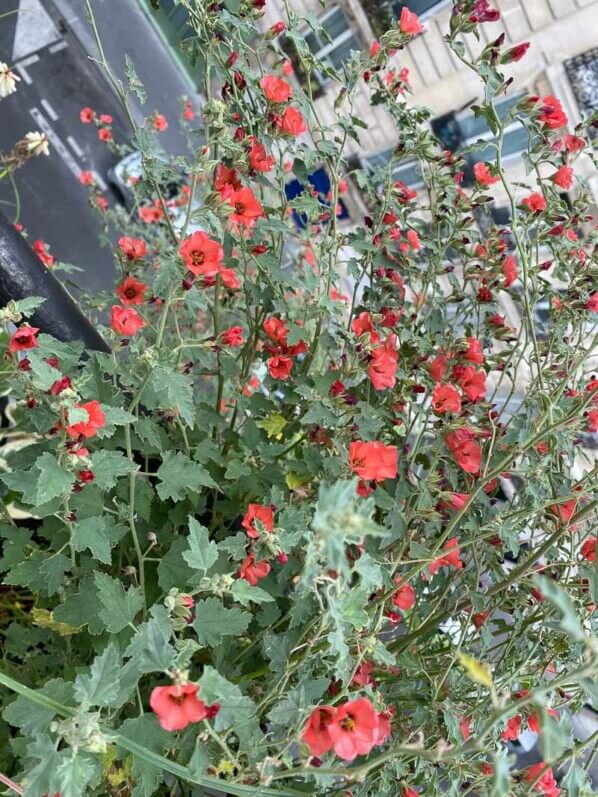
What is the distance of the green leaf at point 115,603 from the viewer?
0.64 metres

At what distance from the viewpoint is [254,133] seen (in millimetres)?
827

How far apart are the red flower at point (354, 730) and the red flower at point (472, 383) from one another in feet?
1.49

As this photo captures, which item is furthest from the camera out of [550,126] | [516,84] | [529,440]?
[516,84]

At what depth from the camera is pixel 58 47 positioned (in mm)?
2303

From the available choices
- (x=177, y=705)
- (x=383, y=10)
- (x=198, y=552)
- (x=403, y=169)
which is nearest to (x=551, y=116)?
(x=198, y=552)

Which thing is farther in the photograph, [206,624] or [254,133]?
[254,133]

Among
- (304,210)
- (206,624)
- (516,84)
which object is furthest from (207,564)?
(516,84)

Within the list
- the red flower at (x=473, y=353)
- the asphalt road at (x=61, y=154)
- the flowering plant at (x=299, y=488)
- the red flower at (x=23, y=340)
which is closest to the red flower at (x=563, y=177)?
the flowering plant at (x=299, y=488)

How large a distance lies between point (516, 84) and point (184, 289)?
1518 mm

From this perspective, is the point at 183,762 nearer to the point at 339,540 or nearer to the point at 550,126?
the point at 339,540

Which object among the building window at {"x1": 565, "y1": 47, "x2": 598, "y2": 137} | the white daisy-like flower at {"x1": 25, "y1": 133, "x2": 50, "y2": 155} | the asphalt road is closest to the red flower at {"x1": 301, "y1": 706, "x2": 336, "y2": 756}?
the white daisy-like flower at {"x1": 25, "y1": 133, "x2": 50, "y2": 155}

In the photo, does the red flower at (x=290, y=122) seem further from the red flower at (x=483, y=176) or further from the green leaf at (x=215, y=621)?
the green leaf at (x=215, y=621)

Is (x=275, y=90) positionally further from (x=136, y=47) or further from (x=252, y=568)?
(x=136, y=47)

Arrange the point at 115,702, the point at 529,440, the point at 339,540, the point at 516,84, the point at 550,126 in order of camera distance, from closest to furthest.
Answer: the point at 339,540, the point at 115,702, the point at 529,440, the point at 550,126, the point at 516,84
